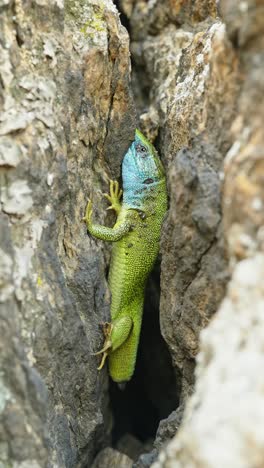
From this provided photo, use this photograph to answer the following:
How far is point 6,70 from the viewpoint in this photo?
124 inches

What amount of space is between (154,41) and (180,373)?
2.94 m

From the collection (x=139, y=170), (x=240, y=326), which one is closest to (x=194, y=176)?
(x=240, y=326)

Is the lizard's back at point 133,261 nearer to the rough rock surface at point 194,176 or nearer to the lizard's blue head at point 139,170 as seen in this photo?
the lizard's blue head at point 139,170

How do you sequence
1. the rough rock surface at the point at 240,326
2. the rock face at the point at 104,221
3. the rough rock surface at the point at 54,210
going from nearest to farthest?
1. the rough rock surface at the point at 240,326
2. the rock face at the point at 104,221
3. the rough rock surface at the point at 54,210

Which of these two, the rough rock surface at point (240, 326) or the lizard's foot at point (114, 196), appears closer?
the rough rock surface at point (240, 326)

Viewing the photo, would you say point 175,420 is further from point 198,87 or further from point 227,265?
point 198,87

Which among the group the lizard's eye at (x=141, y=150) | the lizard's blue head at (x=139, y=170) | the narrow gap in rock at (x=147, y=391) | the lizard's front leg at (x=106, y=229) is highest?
the lizard's eye at (x=141, y=150)

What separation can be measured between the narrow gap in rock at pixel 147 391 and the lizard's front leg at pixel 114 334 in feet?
2.41

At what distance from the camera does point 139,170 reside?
4398mm

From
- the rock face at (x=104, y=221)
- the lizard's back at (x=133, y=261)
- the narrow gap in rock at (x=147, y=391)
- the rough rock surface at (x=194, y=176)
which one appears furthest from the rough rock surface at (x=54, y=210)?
the narrow gap in rock at (x=147, y=391)

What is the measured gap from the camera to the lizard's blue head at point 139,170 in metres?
4.37

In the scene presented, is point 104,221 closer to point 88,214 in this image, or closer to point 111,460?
point 88,214

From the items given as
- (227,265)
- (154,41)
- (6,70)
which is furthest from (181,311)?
(154,41)

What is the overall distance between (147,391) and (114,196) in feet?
7.44
